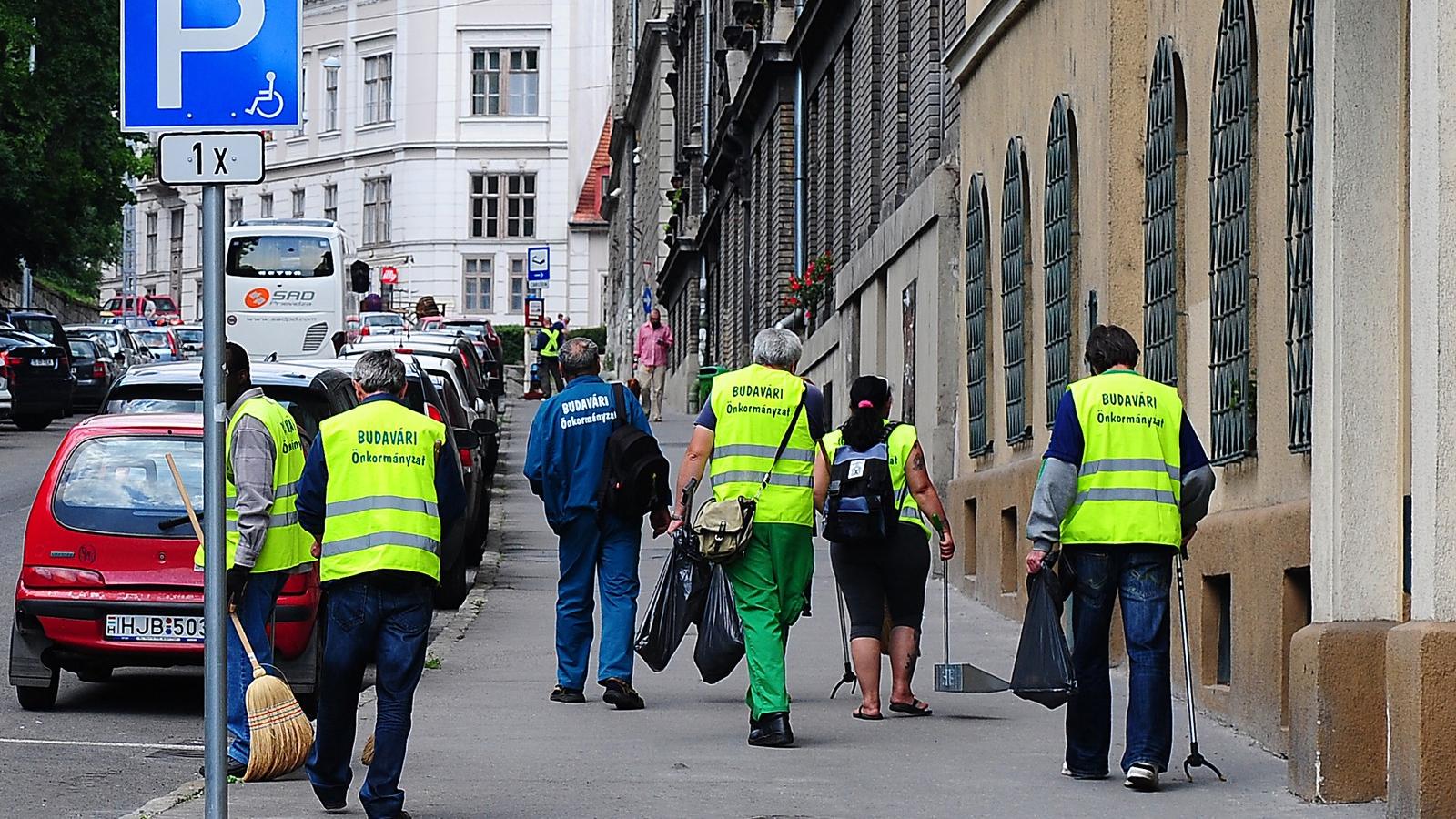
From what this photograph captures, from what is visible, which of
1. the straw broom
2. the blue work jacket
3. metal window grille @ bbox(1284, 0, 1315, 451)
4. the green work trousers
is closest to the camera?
the straw broom

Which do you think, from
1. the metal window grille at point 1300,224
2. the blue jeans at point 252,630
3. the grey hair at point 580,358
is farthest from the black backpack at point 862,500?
the blue jeans at point 252,630

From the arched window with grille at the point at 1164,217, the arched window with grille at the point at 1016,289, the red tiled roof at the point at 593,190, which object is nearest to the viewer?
the arched window with grille at the point at 1164,217

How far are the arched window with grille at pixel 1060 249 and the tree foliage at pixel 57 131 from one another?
28771 millimetres

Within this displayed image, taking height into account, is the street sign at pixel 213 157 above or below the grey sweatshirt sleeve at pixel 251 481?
above

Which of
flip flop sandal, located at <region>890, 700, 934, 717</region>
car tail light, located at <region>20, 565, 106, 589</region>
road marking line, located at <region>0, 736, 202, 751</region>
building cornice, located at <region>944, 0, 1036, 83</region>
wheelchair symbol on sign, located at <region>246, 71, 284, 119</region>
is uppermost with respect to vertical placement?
building cornice, located at <region>944, 0, 1036, 83</region>

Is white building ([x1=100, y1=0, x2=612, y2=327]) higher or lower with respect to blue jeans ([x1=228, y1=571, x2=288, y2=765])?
higher

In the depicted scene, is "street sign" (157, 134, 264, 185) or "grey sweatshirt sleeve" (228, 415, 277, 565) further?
"grey sweatshirt sleeve" (228, 415, 277, 565)

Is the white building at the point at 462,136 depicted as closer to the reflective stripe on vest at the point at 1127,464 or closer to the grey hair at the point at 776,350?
the grey hair at the point at 776,350

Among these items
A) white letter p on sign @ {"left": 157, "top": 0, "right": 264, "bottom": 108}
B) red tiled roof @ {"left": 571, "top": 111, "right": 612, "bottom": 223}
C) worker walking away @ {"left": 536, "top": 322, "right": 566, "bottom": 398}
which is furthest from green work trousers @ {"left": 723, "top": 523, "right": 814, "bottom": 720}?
red tiled roof @ {"left": 571, "top": 111, "right": 612, "bottom": 223}

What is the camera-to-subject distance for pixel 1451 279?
26.1ft

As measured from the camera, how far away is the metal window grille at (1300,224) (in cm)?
1017

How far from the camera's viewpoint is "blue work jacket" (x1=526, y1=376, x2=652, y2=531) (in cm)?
1227

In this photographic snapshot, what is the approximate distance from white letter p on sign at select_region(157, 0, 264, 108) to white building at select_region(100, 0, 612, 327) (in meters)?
78.8

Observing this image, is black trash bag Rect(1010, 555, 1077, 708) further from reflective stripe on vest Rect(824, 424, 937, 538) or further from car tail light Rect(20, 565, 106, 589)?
car tail light Rect(20, 565, 106, 589)
